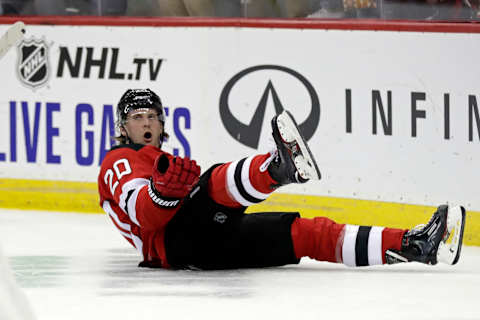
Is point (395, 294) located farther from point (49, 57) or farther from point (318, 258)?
point (49, 57)

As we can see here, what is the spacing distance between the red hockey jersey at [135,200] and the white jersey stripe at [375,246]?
0.68 m

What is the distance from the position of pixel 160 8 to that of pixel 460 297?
2.91 metres

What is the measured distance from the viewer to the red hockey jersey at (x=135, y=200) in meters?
3.57

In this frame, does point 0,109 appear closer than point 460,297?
No

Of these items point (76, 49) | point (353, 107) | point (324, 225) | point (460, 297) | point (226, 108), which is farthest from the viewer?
point (76, 49)

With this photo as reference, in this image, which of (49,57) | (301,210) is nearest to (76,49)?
(49,57)

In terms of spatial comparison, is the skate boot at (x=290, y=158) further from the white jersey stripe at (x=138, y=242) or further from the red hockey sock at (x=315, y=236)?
the white jersey stripe at (x=138, y=242)

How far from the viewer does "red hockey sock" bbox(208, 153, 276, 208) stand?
343 cm

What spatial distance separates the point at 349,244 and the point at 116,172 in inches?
32.9

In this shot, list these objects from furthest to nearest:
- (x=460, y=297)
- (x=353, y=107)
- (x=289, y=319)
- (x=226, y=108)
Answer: (x=226, y=108) < (x=353, y=107) < (x=460, y=297) < (x=289, y=319)

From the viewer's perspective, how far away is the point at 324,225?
376 centimetres

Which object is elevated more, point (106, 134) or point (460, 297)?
point (106, 134)

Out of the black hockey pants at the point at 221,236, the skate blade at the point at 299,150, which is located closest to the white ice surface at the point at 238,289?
the black hockey pants at the point at 221,236

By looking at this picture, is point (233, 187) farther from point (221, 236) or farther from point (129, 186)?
point (129, 186)
